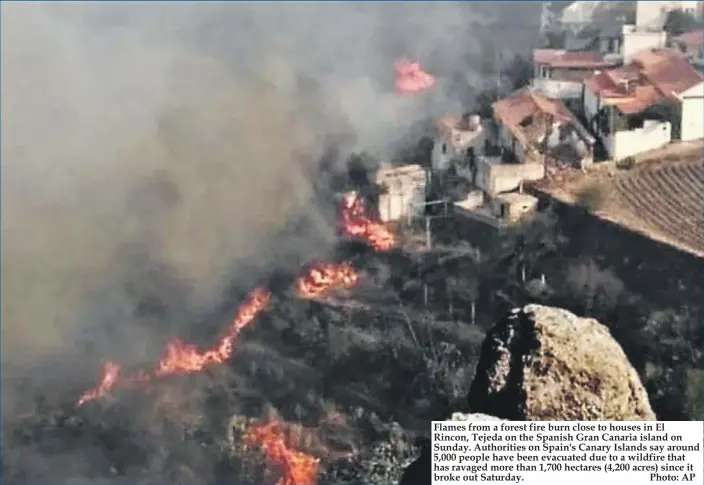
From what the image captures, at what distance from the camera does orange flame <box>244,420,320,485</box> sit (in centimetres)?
592

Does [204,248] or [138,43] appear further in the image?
[138,43]

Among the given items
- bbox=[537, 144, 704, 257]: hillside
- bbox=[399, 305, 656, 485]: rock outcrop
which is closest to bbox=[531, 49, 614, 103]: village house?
bbox=[537, 144, 704, 257]: hillside

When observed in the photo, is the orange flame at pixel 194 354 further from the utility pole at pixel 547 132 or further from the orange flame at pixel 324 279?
the utility pole at pixel 547 132

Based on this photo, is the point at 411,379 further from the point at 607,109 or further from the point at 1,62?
the point at 1,62

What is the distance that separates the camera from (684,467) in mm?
5344

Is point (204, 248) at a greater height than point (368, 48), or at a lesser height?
lesser

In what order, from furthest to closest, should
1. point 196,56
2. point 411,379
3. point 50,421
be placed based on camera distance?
point 196,56 < point 50,421 < point 411,379

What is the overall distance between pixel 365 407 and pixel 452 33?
209cm

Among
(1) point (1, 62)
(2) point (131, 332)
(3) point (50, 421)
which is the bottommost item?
(3) point (50, 421)

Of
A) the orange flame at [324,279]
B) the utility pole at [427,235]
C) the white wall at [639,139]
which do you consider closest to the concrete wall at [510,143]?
the white wall at [639,139]

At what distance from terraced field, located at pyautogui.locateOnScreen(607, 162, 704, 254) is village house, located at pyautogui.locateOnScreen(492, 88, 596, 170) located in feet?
0.87

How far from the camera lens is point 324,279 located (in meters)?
6.27

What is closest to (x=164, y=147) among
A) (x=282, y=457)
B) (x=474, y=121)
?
(x=474, y=121)

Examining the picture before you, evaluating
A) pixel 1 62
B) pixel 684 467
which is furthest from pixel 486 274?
pixel 1 62
